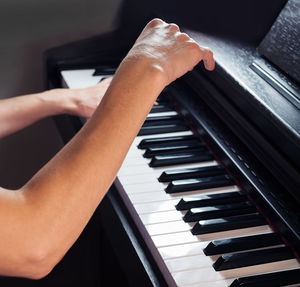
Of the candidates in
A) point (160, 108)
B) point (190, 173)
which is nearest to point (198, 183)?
point (190, 173)

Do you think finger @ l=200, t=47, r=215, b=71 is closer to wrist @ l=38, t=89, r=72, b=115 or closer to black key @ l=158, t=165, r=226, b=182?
black key @ l=158, t=165, r=226, b=182

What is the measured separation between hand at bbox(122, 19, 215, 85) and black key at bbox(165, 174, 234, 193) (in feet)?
0.93

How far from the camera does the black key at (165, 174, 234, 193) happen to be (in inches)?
45.9

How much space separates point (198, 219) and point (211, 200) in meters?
0.07

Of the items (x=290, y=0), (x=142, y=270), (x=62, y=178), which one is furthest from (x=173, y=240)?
(x=290, y=0)

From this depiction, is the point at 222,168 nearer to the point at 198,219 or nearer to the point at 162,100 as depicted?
the point at 198,219

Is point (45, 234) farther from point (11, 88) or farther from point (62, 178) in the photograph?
point (11, 88)

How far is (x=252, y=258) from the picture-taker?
3.21 ft

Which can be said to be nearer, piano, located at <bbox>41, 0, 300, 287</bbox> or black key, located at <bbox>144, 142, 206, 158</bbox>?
piano, located at <bbox>41, 0, 300, 287</bbox>

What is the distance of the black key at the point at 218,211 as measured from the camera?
1075 mm

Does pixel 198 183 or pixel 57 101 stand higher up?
pixel 57 101

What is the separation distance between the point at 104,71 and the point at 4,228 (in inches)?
39.3

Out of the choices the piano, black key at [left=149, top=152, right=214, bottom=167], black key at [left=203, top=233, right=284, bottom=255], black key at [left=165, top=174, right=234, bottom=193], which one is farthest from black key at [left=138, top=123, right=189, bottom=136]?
black key at [left=203, top=233, right=284, bottom=255]

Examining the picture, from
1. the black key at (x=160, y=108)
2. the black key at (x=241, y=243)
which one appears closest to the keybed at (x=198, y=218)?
the black key at (x=241, y=243)
